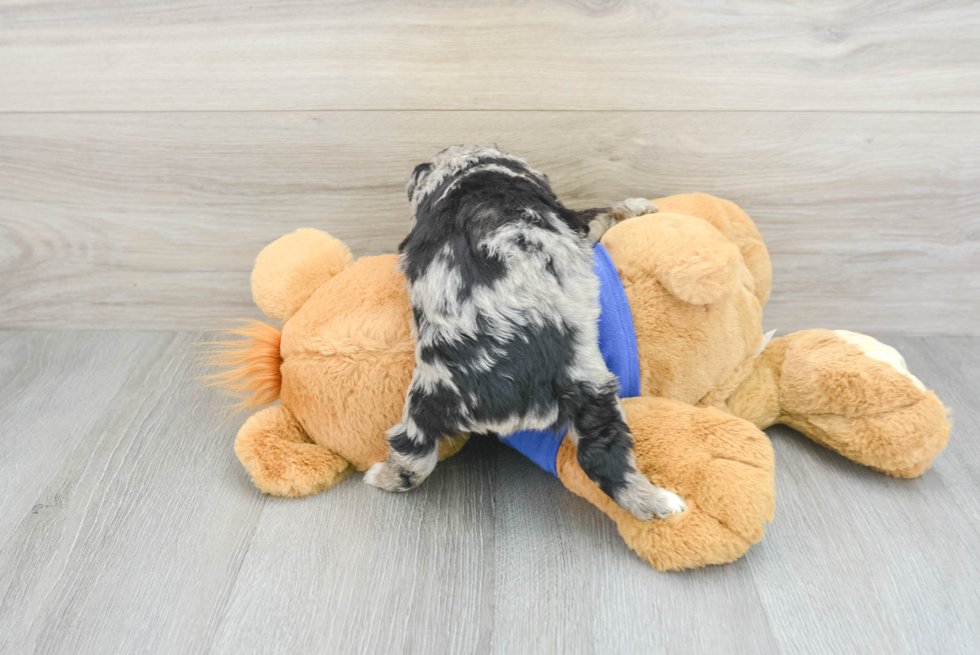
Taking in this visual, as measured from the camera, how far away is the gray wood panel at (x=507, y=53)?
1023 mm

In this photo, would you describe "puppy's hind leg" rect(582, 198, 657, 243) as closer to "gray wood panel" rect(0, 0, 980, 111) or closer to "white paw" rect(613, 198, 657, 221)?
"white paw" rect(613, 198, 657, 221)

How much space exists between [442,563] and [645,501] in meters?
0.27

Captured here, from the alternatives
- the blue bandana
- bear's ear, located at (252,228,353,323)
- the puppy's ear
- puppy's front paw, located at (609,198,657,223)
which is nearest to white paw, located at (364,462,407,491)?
the blue bandana

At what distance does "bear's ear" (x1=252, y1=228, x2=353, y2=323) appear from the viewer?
1.01 m

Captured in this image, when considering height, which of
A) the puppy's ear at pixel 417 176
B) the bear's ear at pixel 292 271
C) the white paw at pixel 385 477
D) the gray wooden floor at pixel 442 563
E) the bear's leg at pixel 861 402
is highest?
the puppy's ear at pixel 417 176

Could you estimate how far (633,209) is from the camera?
3.35 feet

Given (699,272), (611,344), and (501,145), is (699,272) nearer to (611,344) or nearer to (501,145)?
(611,344)

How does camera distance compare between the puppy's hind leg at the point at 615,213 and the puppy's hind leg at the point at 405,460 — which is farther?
the puppy's hind leg at the point at 615,213

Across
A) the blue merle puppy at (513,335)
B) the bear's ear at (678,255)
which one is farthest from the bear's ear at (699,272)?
the blue merle puppy at (513,335)

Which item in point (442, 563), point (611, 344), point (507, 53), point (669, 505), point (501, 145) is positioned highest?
point (507, 53)

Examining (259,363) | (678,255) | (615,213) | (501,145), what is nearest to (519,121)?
(501,145)

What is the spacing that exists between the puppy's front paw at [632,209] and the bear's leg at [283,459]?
0.56m

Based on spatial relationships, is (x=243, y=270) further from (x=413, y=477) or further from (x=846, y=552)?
(x=846, y=552)

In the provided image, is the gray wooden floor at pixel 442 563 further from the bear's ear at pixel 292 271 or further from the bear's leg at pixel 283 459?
the bear's ear at pixel 292 271
